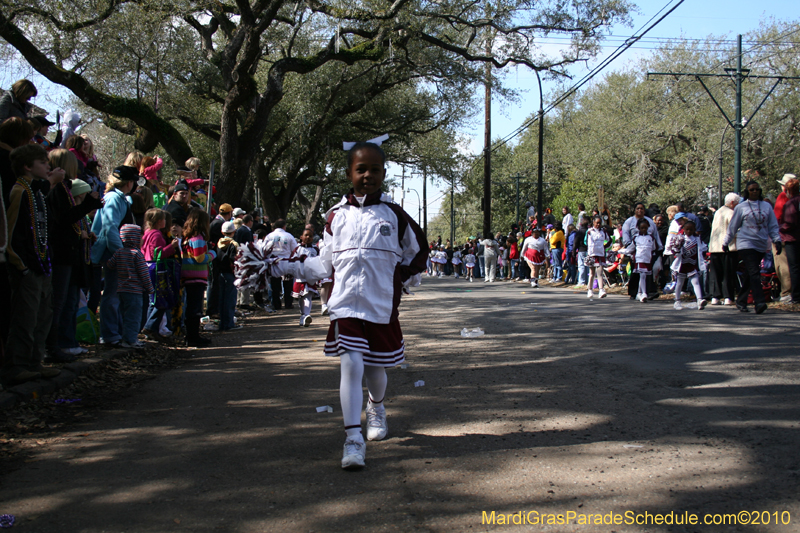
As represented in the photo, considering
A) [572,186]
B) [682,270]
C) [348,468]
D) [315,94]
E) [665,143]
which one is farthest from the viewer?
[572,186]

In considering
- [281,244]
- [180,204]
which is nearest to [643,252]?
[281,244]

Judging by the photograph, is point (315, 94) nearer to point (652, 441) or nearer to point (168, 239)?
point (168, 239)

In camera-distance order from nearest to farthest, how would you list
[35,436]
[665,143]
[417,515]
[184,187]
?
[417,515] < [35,436] < [184,187] < [665,143]

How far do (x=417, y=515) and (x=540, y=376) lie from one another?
3.30m

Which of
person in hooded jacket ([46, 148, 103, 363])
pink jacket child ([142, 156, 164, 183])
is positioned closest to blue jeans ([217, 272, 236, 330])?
pink jacket child ([142, 156, 164, 183])

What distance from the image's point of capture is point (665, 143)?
43.7 metres

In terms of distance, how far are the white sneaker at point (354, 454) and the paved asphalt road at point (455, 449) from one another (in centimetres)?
6

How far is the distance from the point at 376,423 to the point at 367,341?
656 millimetres

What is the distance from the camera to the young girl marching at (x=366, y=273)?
405 centimetres

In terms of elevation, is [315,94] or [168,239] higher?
[315,94]

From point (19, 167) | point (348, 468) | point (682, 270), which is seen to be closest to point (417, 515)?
point (348, 468)

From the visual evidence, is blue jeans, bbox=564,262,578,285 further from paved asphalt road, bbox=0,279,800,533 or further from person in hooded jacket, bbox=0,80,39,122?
person in hooded jacket, bbox=0,80,39,122

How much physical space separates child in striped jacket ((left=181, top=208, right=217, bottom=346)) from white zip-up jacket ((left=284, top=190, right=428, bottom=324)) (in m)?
4.95

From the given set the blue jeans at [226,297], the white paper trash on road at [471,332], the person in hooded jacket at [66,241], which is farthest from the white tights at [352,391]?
the blue jeans at [226,297]
